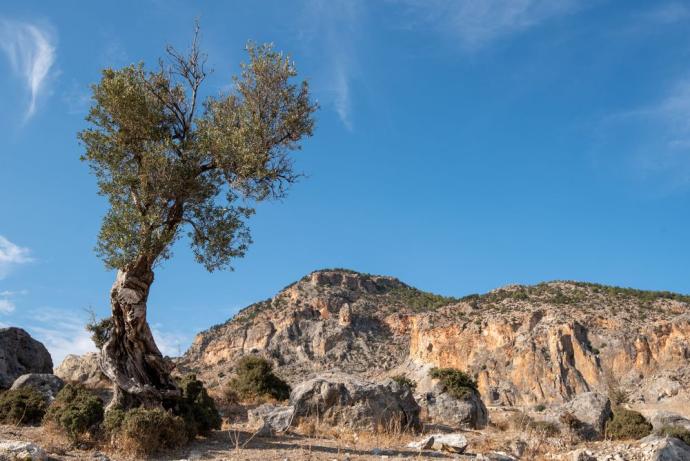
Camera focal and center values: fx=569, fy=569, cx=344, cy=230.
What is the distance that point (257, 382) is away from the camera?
26.8m

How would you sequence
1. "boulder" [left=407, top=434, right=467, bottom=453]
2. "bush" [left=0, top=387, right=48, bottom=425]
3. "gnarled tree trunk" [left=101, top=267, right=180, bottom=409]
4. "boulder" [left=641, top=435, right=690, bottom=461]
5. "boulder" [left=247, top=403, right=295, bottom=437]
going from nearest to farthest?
"boulder" [left=407, top=434, right=467, bottom=453]
"gnarled tree trunk" [left=101, top=267, right=180, bottom=409]
"boulder" [left=247, top=403, right=295, bottom=437]
"boulder" [left=641, top=435, right=690, bottom=461]
"bush" [left=0, top=387, right=48, bottom=425]

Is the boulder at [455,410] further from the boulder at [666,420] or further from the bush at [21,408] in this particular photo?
the bush at [21,408]

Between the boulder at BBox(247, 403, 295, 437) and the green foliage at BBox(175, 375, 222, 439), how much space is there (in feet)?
4.05

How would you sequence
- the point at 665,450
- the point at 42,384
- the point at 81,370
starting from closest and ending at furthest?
the point at 665,450, the point at 42,384, the point at 81,370

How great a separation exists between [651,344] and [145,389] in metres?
82.6

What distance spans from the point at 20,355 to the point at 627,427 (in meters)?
25.0

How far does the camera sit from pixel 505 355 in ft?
301

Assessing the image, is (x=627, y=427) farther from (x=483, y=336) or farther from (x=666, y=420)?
(x=483, y=336)

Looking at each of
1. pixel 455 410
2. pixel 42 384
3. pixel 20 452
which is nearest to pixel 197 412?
pixel 20 452

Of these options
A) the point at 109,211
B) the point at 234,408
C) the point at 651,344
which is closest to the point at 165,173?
the point at 109,211

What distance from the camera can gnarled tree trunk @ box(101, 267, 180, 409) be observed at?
13648mm

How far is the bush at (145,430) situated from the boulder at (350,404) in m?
3.79

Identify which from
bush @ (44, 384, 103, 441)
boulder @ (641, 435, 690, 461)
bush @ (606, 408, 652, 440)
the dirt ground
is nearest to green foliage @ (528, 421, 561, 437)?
bush @ (606, 408, 652, 440)

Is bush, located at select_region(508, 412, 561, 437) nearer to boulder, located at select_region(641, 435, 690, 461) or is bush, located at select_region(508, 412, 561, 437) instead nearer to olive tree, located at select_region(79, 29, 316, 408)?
boulder, located at select_region(641, 435, 690, 461)
